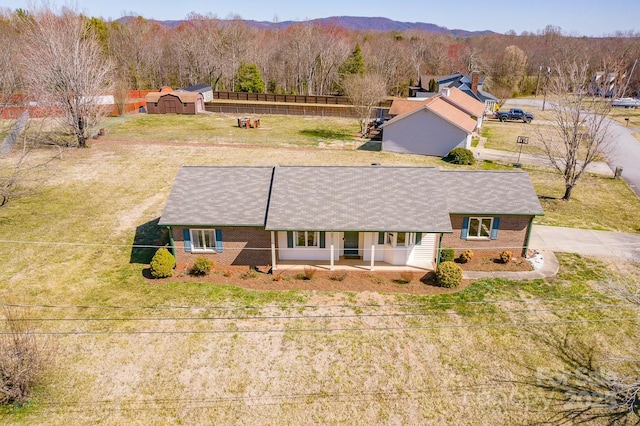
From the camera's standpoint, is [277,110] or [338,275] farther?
[277,110]

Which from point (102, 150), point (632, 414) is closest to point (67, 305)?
point (632, 414)

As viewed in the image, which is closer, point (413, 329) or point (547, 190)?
point (413, 329)

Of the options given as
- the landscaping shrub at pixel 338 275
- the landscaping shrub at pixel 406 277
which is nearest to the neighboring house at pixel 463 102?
the landscaping shrub at pixel 406 277

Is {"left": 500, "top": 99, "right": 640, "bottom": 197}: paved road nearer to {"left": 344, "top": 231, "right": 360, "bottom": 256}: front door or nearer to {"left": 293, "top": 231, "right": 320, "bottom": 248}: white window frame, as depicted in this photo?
{"left": 344, "top": 231, "right": 360, "bottom": 256}: front door

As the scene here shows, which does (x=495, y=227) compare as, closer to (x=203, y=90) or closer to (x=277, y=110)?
(x=277, y=110)

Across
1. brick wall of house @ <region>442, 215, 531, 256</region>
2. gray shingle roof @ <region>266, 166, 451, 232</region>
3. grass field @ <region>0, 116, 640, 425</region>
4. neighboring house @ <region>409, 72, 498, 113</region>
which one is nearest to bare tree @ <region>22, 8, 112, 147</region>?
grass field @ <region>0, 116, 640, 425</region>

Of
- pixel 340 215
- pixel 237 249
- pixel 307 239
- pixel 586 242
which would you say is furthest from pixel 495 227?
pixel 237 249

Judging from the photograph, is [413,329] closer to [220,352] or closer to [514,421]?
[514,421]
